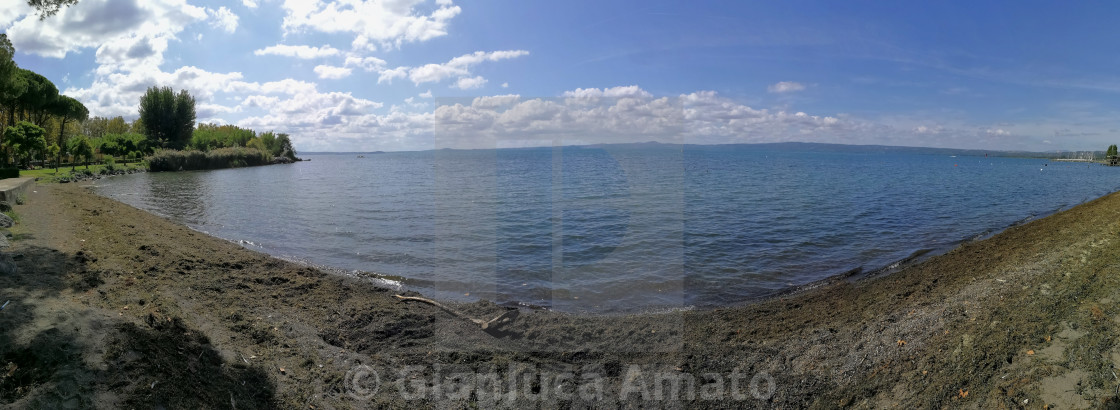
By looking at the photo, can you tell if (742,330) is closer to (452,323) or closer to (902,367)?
(902,367)

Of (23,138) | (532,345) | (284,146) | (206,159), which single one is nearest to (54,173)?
(23,138)

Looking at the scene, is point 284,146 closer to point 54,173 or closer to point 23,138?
point 54,173

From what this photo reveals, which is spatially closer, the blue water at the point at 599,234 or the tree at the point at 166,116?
the blue water at the point at 599,234

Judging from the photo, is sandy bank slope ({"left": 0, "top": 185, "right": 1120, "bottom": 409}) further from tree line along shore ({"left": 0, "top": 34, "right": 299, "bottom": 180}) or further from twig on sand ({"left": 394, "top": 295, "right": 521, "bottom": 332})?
tree line along shore ({"left": 0, "top": 34, "right": 299, "bottom": 180})

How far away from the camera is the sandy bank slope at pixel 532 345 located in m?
4.95

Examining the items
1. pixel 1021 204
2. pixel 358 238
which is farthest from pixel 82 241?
pixel 1021 204

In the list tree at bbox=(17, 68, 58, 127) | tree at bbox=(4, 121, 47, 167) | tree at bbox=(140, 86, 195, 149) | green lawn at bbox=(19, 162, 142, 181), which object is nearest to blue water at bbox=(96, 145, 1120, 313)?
green lawn at bbox=(19, 162, 142, 181)

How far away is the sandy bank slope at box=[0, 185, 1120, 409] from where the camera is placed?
4953 mm

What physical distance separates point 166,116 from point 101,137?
29.6ft

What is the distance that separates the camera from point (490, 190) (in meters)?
34.3

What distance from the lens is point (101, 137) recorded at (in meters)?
71.3

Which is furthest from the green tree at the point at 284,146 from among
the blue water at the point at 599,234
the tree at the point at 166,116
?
the blue water at the point at 599,234

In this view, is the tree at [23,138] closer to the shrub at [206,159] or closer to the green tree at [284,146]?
the shrub at [206,159]

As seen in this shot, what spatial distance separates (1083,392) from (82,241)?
16530 millimetres
